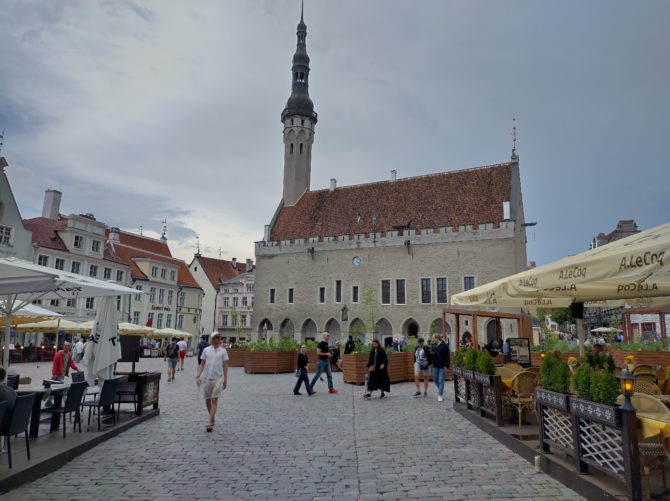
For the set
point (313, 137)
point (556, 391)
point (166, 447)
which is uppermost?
point (313, 137)

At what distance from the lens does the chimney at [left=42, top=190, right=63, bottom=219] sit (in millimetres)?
37781

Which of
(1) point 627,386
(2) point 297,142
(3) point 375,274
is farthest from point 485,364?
(2) point 297,142

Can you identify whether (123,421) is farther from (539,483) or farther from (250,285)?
(250,285)

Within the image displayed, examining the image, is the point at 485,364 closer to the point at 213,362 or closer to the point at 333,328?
the point at 213,362

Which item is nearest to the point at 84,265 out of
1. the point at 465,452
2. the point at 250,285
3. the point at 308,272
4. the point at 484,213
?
the point at 308,272

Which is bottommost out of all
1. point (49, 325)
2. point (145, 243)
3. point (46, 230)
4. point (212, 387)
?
point (212, 387)

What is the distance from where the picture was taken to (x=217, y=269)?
59969 mm

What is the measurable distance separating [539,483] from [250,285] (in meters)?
51.4

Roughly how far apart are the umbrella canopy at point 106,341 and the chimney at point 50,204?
111 feet

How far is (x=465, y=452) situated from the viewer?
6.76 meters

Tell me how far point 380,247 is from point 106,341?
1170 inches

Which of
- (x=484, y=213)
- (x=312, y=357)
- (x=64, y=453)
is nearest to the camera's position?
(x=64, y=453)

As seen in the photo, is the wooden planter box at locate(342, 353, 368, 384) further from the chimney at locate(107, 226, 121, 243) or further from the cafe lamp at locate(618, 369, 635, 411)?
the chimney at locate(107, 226, 121, 243)

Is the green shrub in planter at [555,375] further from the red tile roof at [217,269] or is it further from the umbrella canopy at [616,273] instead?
the red tile roof at [217,269]
